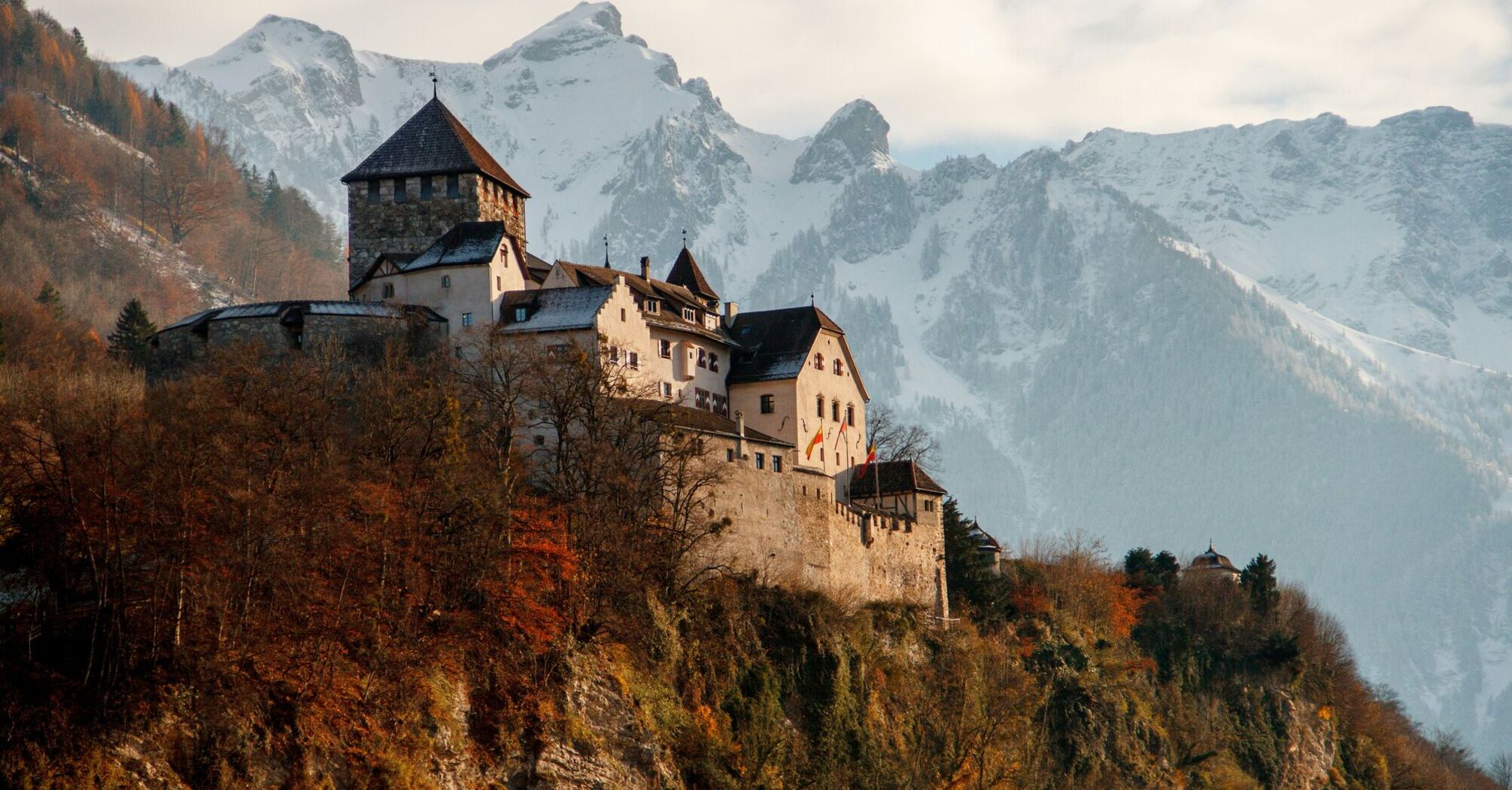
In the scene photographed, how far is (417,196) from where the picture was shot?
3231 inches

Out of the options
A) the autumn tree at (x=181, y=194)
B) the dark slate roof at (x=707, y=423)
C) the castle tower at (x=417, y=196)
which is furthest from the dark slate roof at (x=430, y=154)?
the autumn tree at (x=181, y=194)

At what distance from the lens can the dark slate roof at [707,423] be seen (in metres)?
70.6

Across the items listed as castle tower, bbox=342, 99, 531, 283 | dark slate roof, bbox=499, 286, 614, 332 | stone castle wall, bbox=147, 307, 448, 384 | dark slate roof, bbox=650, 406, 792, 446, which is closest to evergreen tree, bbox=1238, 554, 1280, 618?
dark slate roof, bbox=650, 406, 792, 446

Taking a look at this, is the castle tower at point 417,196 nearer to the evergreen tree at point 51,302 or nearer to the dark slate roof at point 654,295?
the dark slate roof at point 654,295

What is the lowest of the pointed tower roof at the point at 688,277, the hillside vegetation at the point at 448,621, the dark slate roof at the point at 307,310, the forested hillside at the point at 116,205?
the hillside vegetation at the point at 448,621

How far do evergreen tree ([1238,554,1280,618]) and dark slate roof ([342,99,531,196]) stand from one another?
52.1m

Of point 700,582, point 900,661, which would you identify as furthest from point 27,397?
point 900,661

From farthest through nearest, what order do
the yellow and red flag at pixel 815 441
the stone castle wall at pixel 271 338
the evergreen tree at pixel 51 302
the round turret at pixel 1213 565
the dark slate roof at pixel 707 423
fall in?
the round turret at pixel 1213 565, the evergreen tree at pixel 51 302, the yellow and red flag at pixel 815 441, the dark slate roof at pixel 707 423, the stone castle wall at pixel 271 338

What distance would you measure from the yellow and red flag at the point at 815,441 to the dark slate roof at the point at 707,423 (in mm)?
3466

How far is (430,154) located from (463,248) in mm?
9528

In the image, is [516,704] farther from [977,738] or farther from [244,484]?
[977,738]

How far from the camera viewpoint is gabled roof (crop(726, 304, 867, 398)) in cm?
8350

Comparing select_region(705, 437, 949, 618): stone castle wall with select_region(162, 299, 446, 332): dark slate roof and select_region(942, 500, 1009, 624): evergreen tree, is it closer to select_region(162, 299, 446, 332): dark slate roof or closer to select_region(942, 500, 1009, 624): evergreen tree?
select_region(942, 500, 1009, 624): evergreen tree

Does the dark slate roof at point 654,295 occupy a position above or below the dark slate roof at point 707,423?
above
